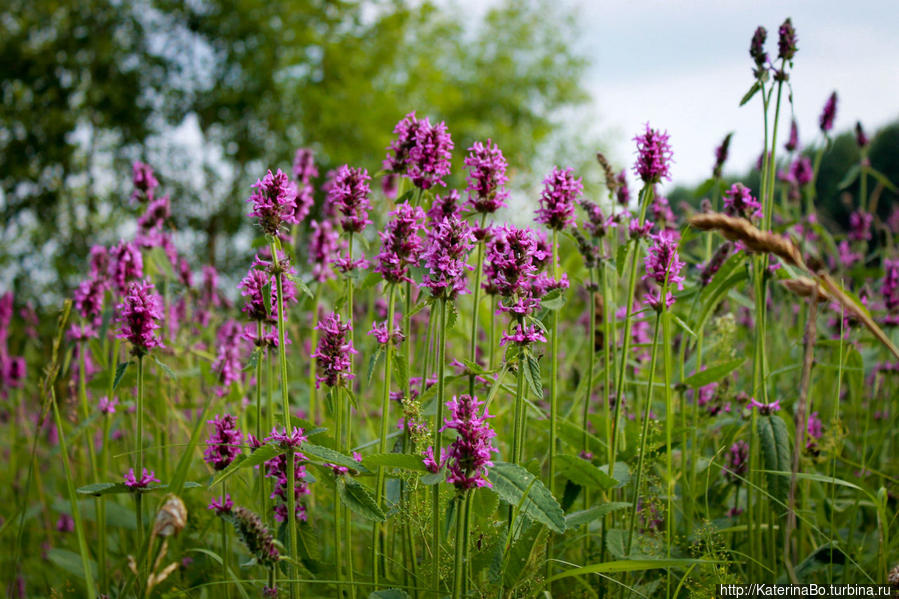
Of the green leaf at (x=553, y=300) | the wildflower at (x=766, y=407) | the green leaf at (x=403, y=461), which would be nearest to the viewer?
the green leaf at (x=403, y=461)

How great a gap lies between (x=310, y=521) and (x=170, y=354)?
1.58 metres

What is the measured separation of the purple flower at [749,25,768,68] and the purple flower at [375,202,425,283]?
122 cm

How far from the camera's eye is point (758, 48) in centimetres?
214

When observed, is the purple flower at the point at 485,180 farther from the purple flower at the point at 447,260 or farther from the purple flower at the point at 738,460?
the purple flower at the point at 738,460

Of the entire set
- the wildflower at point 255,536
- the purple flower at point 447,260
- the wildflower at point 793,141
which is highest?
the wildflower at point 793,141

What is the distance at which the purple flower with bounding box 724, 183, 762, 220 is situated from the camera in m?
2.16

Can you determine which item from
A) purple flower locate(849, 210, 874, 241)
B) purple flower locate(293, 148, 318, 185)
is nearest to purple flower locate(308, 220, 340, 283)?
purple flower locate(293, 148, 318, 185)

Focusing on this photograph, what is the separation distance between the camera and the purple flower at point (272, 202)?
1.57 meters

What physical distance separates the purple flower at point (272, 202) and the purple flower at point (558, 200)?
0.69 m

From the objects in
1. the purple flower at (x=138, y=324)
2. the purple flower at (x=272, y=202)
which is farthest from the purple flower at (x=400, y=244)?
the purple flower at (x=138, y=324)

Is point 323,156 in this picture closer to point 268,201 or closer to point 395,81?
point 395,81

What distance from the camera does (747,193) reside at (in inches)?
86.4

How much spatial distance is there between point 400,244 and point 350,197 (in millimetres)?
272

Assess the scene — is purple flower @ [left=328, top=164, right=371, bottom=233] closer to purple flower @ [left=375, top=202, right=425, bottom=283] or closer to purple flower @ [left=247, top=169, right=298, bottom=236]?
purple flower @ [left=375, top=202, right=425, bottom=283]
